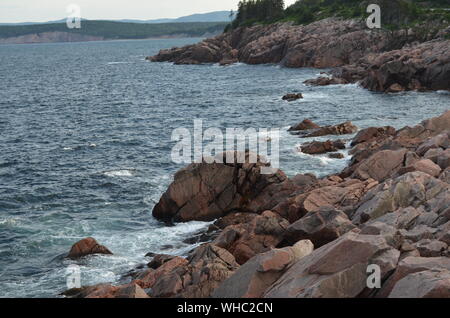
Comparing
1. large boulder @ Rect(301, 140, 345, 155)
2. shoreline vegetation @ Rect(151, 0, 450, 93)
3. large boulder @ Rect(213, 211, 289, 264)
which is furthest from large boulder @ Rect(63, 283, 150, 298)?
shoreline vegetation @ Rect(151, 0, 450, 93)

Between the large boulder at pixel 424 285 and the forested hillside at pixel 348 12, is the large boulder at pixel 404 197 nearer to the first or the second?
the large boulder at pixel 424 285

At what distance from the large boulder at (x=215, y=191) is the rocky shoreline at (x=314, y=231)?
0.23 ft

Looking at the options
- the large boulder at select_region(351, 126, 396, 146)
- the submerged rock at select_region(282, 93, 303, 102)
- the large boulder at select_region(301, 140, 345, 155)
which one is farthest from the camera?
the submerged rock at select_region(282, 93, 303, 102)

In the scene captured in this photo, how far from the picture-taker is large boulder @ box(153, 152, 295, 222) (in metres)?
37.8

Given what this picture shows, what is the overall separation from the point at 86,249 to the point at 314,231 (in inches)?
565

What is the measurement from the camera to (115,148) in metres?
58.8

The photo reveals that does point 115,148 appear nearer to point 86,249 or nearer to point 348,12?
point 86,249

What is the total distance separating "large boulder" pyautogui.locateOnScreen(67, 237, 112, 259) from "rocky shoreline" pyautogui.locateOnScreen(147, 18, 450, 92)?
205 feet

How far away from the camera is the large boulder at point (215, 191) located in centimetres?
3778

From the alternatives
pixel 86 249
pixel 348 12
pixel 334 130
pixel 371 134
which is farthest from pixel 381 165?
pixel 348 12

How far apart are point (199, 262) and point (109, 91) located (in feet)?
306

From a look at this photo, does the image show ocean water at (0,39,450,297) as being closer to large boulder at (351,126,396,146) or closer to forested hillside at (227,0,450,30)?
large boulder at (351,126,396,146)

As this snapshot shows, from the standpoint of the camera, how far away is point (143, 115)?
8019 cm
